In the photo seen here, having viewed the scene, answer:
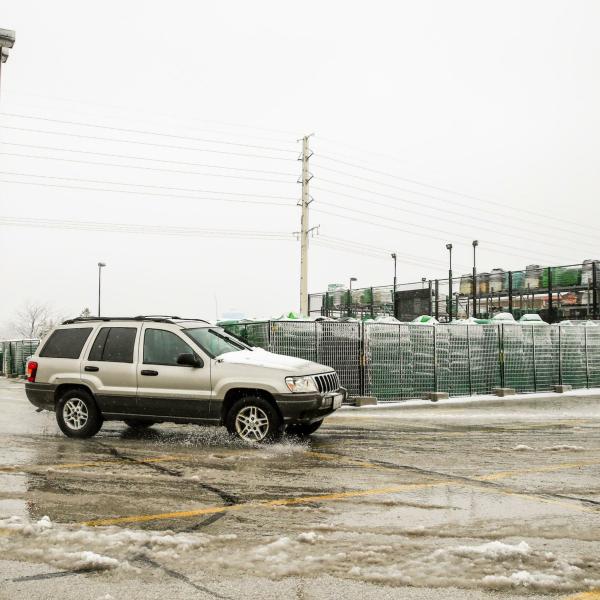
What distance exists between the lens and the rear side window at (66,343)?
446 inches

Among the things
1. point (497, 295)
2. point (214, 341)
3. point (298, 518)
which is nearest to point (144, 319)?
point (214, 341)

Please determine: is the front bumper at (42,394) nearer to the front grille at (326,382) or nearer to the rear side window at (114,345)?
the rear side window at (114,345)

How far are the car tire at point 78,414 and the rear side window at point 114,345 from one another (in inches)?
24.7

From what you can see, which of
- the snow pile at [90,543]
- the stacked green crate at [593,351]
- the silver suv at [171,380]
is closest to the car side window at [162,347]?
the silver suv at [171,380]

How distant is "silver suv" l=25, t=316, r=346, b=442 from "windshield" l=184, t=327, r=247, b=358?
20 millimetres

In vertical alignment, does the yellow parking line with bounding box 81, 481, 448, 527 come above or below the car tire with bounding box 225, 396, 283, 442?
below

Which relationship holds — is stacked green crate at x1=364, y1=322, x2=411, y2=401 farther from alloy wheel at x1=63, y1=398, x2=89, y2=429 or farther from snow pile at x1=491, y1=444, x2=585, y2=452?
alloy wheel at x1=63, y1=398, x2=89, y2=429

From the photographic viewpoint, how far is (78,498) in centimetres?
657

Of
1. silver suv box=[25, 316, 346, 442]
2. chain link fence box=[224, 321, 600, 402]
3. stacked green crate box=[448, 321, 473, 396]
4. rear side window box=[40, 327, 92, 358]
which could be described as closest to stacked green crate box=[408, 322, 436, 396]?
chain link fence box=[224, 321, 600, 402]

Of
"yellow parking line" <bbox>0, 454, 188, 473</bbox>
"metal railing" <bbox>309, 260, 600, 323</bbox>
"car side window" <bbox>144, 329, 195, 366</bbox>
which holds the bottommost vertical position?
"yellow parking line" <bbox>0, 454, 188, 473</bbox>

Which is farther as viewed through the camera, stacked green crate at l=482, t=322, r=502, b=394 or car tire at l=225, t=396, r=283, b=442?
stacked green crate at l=482, t=322, r=502, b=394

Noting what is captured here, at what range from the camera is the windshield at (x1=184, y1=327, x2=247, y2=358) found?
10.6 metres

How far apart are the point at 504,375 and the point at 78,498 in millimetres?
16095

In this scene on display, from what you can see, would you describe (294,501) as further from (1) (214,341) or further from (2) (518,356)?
(2) (518,356)
